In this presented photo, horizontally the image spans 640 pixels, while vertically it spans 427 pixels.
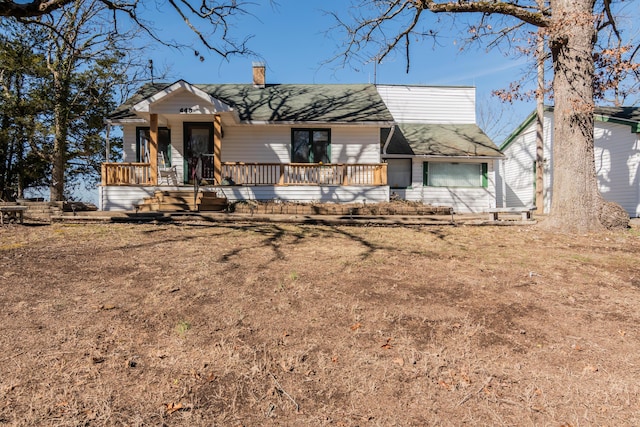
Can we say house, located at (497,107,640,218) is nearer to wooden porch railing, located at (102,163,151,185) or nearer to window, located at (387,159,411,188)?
window, located at (387,159,411,188)

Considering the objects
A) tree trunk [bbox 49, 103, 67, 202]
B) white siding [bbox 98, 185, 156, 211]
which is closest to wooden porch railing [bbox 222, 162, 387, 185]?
white siding [bbox 98, 185, 156, 211]

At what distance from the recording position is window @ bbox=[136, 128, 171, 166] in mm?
14656

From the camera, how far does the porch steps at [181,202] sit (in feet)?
38.3

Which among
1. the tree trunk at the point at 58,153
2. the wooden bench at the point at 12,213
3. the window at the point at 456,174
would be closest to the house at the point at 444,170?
→ the window at the point at 456,174

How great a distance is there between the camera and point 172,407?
2570 mm

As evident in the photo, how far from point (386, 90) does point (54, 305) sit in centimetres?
1914

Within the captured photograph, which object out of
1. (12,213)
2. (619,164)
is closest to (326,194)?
(12,213)

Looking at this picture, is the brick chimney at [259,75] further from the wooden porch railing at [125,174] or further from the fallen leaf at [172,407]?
the fallen leaf at [172,407]

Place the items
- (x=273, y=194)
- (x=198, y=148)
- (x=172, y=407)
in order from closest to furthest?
(x=172, y=407), (x=273, y=194), (x=198, y=148)

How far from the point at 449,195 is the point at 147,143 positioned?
1305cm

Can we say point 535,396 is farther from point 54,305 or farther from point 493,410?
point 54,305

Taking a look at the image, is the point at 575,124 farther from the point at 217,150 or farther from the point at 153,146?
the point at 153,146

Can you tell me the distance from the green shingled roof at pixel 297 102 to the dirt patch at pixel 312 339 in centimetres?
975

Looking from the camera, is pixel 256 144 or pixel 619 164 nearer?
pixel 619 164
